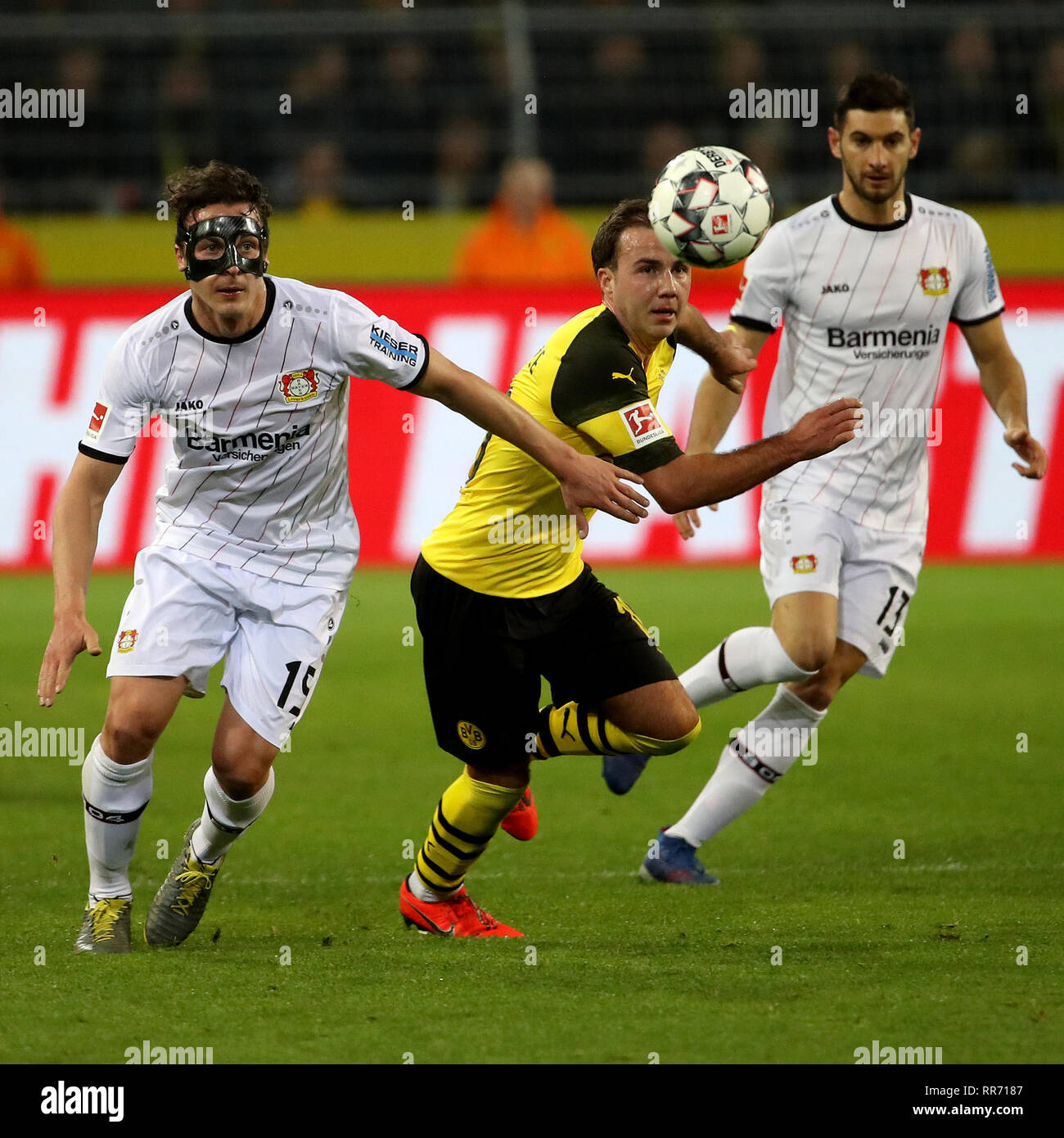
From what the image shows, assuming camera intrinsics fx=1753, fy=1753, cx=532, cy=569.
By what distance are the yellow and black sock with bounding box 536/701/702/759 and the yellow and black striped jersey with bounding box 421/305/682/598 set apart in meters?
0.44

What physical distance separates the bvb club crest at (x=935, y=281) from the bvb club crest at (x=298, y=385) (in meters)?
2.51

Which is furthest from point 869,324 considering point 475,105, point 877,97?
point 475,105

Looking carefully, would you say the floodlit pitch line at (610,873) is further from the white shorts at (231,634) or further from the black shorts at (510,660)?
the white shorts at (231,634)

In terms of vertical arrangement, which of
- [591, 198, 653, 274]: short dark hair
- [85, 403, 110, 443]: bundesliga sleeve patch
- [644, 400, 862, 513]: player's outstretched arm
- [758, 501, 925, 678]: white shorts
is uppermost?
[591, 198, 653, 274]: short dark hair

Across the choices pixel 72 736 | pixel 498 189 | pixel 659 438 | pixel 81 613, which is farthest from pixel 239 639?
pixel 498 189

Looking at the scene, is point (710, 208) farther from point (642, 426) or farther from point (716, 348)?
point (642, 426)

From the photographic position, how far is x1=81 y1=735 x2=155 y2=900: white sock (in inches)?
203

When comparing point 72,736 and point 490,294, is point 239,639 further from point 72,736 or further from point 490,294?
point 490,294

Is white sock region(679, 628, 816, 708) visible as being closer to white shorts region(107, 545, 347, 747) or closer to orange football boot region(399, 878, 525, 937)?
orange football boot region(399, 878, 525, 937)

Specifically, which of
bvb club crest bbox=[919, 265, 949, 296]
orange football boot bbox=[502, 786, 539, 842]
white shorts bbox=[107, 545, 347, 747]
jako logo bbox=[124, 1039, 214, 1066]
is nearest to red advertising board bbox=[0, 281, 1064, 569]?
bvb club crest bbox=[919, 265, 949, 296]

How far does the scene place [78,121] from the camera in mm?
14648

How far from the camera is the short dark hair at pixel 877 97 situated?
6355 mm

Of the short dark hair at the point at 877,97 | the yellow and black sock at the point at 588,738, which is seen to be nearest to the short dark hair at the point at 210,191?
the yellow and black sock at the point at 588,738

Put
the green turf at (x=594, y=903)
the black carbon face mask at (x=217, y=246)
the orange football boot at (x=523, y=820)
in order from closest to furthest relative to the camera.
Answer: the green turf at (x=594, y=903)
the black carbon face mask at (x=217, y=246)
the orange football boot at (x=523, y=820)
